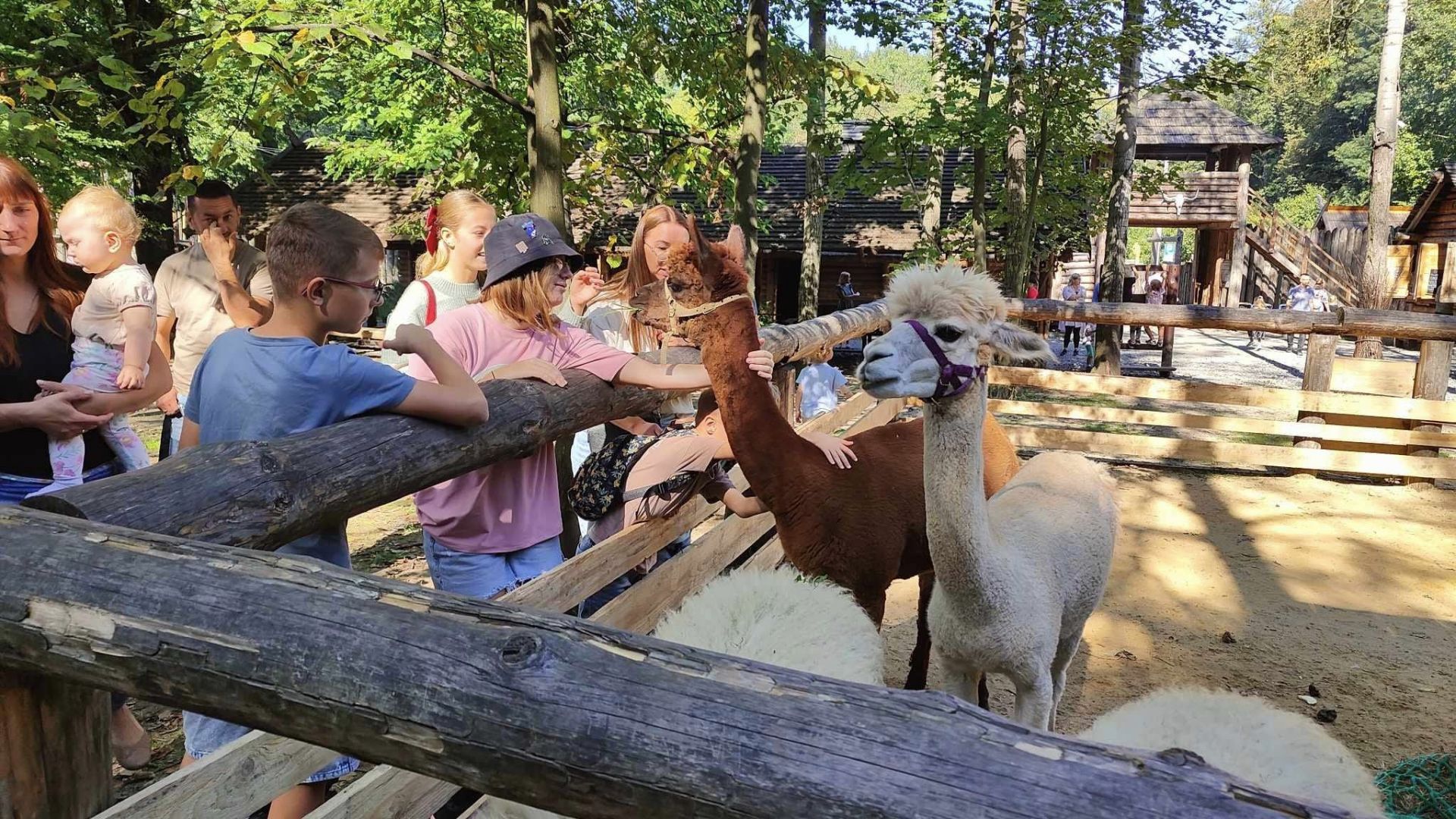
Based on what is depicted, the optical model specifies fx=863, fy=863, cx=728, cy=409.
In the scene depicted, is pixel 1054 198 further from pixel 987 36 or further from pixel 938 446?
pixel 938 446

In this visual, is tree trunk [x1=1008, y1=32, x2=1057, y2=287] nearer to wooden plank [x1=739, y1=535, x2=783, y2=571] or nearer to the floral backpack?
wooden plank [x1=739, y1=535, x2=783, y2=571]

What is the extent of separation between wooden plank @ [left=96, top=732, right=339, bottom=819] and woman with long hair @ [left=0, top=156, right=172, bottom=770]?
1.60 m

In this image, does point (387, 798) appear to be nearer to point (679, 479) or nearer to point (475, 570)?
point (475, 570)

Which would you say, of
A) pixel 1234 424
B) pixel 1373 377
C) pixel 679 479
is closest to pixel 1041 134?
pixel 1234 424

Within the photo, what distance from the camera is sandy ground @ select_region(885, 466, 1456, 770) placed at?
13.8 ft

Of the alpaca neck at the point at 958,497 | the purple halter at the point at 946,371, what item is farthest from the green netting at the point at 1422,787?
the purple halter at the point at 946,371

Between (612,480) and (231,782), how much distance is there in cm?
170

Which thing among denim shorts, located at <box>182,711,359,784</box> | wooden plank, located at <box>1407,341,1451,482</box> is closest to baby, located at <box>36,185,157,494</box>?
denim shorts, located at <box>182,711,359,784</box>

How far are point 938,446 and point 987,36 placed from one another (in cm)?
930

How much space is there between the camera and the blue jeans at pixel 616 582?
10.8 ft

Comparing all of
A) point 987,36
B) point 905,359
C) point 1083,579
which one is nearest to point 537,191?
point 905,359

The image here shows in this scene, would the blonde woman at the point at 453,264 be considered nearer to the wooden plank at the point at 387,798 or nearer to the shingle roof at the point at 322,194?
the wooden plank at the point at 387,798

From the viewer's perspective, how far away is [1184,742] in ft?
5.85

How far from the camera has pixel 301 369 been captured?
203 centimetres
